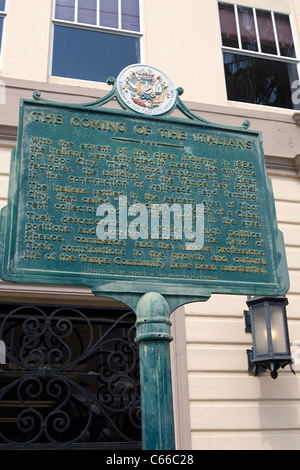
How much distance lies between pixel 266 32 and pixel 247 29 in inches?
14.6

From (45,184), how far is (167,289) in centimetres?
134

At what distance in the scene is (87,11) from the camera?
838 centimetres

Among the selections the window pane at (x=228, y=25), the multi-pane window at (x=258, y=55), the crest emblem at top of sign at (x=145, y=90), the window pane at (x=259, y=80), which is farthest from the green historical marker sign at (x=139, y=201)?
the window pane at (x=228, y=25)

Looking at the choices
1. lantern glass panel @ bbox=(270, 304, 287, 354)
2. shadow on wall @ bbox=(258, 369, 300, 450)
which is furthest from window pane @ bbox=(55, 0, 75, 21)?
shadow on wall @ bbox=(258, 369, 300, 450)

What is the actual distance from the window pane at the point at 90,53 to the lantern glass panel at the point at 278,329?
4.42 m

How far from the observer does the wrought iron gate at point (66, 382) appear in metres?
6.04

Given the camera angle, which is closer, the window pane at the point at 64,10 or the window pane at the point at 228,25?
the window pane at the point at 64,10

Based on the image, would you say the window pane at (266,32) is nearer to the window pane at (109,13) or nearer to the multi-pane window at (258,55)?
the multi-pane window at (258,55)

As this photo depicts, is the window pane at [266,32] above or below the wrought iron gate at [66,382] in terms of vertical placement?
above

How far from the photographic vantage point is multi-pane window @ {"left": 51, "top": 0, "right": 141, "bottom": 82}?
795cm

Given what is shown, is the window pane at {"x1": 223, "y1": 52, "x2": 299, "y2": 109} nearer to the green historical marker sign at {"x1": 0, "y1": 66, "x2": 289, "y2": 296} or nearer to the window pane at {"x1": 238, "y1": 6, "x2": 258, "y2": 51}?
the window pane at {"x1": 238, "y1": 6, "x2": 258, "y2": 51}

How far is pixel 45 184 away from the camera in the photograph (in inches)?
165

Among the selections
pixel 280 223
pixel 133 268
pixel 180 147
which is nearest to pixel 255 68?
pixel 280 223

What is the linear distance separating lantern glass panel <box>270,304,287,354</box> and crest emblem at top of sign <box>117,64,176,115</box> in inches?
114
